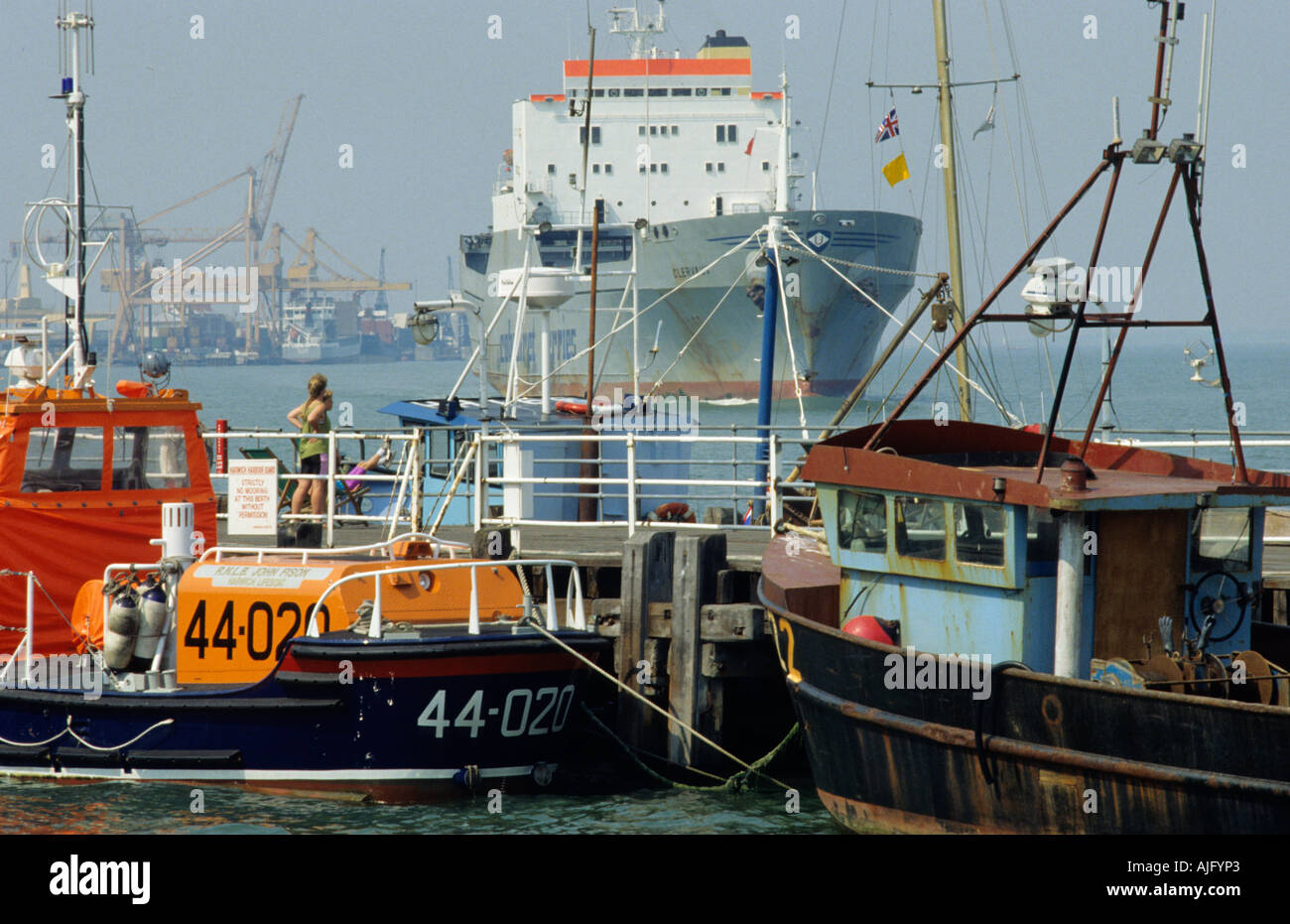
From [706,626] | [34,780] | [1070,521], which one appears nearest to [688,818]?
[706,626]

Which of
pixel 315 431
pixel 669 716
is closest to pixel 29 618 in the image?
pixel 669 716

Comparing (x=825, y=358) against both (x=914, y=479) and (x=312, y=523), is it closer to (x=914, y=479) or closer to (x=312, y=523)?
(x=312, y=523)

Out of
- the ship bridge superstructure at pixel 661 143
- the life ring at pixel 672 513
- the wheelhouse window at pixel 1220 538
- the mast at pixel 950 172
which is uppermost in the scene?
the ship bridge superstructure at pixel 661 143

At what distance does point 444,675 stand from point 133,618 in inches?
103

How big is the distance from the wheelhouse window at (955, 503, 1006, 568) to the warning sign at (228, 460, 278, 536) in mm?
7657

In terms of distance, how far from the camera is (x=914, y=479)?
33.4 ft

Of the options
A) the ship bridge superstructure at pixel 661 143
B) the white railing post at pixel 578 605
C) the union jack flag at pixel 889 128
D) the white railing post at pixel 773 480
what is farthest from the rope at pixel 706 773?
the ship bridge superstructure at pixel 661 143

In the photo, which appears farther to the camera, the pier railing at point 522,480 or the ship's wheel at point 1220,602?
the pier railing at point 522,480

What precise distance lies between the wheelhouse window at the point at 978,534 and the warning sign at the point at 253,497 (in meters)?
7.66

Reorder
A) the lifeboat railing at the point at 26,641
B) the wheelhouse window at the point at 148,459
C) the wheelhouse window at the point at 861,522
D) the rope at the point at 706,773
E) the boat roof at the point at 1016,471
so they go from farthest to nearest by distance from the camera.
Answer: the wheelhouse window at the point at 148,459 → the rope at the point at 706,773 → the lifeboat railing at the point at 26,641 → the wheelhouse window at the point at 861,522 → the boat roof at the point at 1016,471

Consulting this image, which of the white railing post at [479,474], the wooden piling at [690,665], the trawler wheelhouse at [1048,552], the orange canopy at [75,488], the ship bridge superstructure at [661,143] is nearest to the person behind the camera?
the trawler wheelhouse at [1048,552]

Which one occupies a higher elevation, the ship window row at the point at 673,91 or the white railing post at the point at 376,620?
the ship window row at the point at 673,91

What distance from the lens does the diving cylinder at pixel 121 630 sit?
37.2ft

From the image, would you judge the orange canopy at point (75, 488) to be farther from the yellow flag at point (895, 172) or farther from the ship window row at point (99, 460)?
the yellow flag at point (895, 172)
